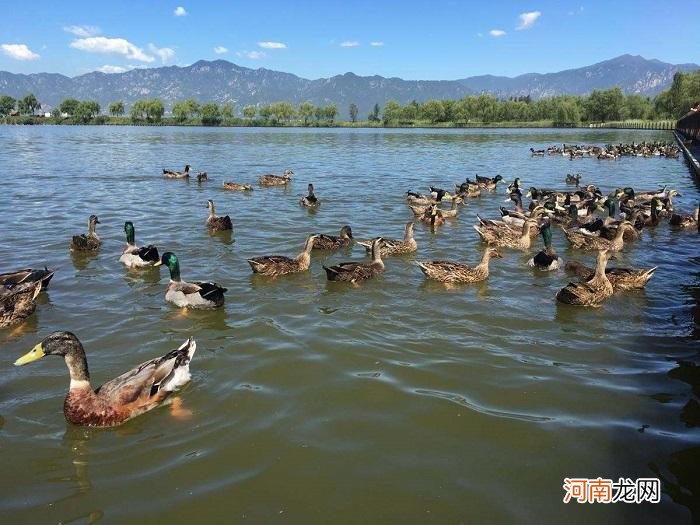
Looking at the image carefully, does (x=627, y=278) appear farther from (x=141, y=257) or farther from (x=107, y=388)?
(x=141, y=257)

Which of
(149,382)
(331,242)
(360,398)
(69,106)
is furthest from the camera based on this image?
(69,106)

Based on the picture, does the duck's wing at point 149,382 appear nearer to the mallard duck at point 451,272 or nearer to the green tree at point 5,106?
the mallard duck at point 451,272

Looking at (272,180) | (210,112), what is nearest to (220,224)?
(272,180)

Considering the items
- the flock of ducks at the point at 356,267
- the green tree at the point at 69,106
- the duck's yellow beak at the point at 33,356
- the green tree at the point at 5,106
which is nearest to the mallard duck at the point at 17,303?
the flock of ducks at the point at 356,267

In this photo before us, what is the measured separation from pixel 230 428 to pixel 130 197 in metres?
21.3

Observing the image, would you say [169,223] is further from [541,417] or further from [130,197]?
[541,417]

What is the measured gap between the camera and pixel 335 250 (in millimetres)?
15727

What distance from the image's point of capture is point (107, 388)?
681 cm

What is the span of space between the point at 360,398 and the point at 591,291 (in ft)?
20.5

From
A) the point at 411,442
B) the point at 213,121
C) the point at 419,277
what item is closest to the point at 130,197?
the point at 419,277

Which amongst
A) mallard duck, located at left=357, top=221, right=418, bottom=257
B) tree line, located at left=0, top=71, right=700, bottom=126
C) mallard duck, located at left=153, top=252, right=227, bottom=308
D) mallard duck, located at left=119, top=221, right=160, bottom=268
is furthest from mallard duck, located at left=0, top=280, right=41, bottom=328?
tree line, located at left=0, top=71, right=700, bottom=126

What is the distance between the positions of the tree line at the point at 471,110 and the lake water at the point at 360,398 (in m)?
145

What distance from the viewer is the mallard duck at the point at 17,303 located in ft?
32.2
